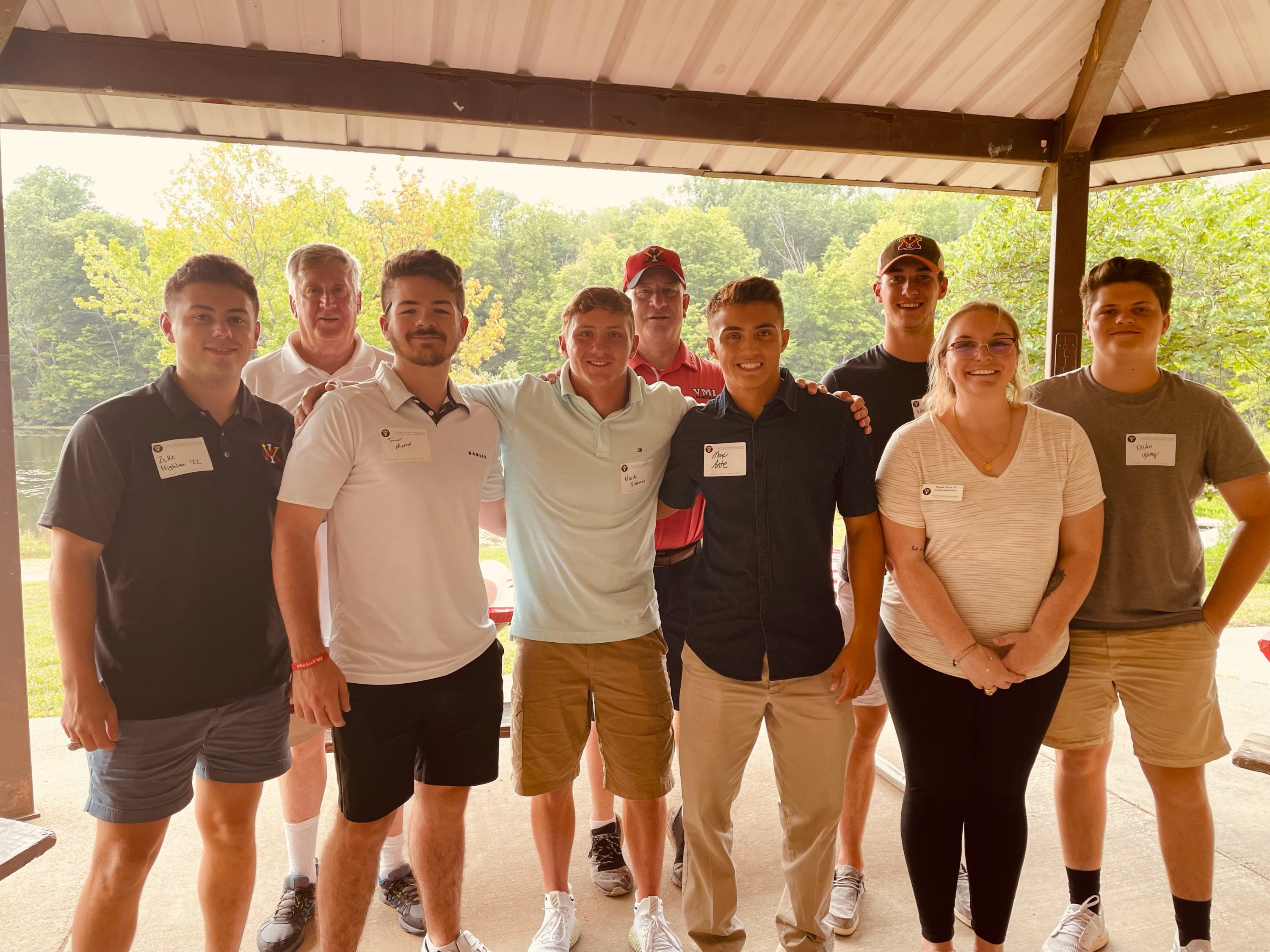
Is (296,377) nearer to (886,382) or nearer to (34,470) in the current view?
(886,382)

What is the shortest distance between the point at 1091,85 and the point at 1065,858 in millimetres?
3166

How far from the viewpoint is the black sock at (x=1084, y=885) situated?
8.30 feet

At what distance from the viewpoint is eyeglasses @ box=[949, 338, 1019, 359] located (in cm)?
217

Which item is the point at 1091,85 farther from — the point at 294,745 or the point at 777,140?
the point at 294,745

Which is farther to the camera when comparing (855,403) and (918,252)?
(918,252)

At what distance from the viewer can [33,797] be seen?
10.9ft

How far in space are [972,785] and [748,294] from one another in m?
1.51

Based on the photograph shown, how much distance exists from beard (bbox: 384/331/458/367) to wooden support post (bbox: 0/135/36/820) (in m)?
1.91

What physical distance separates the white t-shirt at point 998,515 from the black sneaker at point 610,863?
4.68 feet

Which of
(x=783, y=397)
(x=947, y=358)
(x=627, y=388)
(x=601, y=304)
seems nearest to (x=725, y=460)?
(x=783, y=397)

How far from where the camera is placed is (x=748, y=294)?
2264 mm

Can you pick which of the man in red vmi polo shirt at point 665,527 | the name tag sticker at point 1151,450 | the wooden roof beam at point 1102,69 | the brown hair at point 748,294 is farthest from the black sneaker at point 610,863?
the wooden roof beam at point 1102,69

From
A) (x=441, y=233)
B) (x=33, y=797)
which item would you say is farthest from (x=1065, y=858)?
(x=441, y=233)

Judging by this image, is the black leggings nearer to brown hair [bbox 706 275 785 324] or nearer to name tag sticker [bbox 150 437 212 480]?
brown hair [bbox 706 275 785 324]
